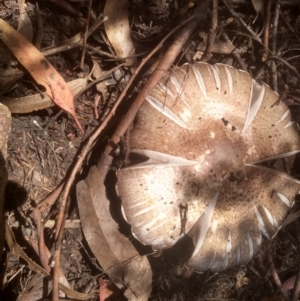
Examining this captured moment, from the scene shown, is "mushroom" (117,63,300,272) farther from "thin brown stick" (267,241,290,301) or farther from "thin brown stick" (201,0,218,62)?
"thin brown stick" (267,241,290,301)

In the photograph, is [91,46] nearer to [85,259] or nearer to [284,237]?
[85,259]

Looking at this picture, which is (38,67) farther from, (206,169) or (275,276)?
(275,276)

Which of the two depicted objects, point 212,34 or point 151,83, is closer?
point 151,83

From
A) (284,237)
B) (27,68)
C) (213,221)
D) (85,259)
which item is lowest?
(284,237)

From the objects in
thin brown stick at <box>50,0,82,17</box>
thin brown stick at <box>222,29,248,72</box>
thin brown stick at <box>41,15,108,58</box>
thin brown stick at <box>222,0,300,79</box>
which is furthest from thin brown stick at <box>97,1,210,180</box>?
thin brown stick at <box>50,0,82,17</box>

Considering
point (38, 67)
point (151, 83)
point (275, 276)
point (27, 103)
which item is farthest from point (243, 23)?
point (275, 276)

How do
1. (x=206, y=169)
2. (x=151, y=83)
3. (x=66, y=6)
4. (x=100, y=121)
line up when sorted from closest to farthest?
(x=206, y=169) → (x=151, y=83) → (x=66, y=6) → (x=100, y=121)

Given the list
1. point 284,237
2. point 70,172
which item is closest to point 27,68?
point 70,172
